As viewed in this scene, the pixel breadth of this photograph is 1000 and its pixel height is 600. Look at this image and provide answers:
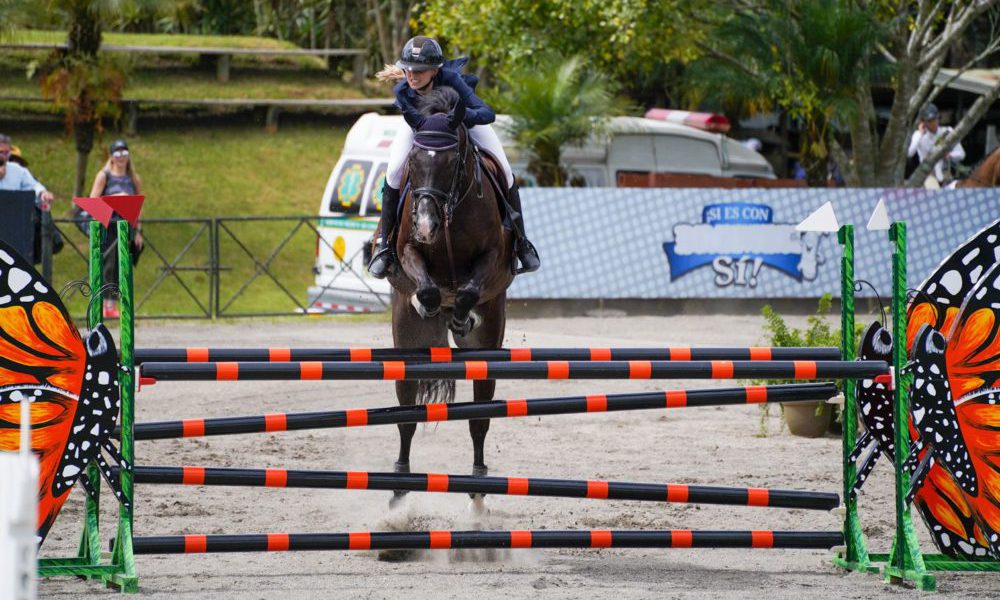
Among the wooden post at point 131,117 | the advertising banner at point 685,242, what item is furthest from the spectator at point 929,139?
the wooden post at point 131,117

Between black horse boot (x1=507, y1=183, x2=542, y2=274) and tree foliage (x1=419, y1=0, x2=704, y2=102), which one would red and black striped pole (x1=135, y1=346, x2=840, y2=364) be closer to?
black horse boot (x1=507, y1=183, x2=542, y2=274)

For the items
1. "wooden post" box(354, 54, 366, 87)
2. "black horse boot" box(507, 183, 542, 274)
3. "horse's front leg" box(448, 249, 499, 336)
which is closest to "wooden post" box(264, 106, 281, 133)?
"wooden post" box(354, 54, 366, 87)

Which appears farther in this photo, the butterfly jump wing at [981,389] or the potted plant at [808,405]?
the potted plant at [808,405]

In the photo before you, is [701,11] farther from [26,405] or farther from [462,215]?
[26,405]

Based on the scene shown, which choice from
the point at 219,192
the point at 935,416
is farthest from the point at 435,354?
the point at 219,192

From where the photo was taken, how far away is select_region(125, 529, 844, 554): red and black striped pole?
5.14 m

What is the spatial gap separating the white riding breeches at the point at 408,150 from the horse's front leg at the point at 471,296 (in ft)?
1.95

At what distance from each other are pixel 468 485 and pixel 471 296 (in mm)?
986

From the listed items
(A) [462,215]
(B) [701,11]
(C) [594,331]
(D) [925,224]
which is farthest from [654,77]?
(A) [462,215]

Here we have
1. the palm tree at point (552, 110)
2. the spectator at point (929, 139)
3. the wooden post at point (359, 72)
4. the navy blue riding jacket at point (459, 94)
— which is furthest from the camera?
the wooden post at point (359, 72)

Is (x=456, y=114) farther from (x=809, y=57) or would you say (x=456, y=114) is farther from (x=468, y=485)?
(x=809, y=57)

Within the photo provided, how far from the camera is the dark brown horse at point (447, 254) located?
224 inches

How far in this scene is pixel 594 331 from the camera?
1477 cm

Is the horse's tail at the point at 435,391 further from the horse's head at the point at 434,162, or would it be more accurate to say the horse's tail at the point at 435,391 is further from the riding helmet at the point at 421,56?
the riding helmet at the point at 421,56
